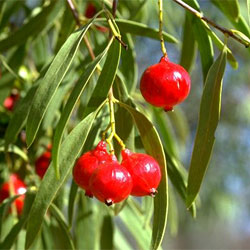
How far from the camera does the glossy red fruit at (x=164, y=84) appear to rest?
0.76 metres

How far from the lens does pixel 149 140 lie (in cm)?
81

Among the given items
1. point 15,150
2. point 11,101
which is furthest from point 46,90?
point 11,101

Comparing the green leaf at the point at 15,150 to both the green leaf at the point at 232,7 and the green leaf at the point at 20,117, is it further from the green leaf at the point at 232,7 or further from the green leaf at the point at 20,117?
the green leaf at the point at 232,7

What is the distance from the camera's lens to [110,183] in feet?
2.29

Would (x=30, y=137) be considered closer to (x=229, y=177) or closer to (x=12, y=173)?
(x=12, y=173)

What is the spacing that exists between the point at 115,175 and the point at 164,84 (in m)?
0.13

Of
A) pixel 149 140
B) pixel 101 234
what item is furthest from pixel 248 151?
pixel 149 140

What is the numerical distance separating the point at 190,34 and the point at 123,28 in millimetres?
173

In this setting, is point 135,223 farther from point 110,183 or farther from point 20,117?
point 110,183

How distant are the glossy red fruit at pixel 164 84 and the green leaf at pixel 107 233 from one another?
51cm

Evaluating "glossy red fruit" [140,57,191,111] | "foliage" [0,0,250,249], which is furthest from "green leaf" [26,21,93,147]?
"glossy red fruit" [140,57,191,111]

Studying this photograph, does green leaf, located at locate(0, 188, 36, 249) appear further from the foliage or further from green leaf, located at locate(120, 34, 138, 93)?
green leaf, located at locate(120, 34, 138, 93)

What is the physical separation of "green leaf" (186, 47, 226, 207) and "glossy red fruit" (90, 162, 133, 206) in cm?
12

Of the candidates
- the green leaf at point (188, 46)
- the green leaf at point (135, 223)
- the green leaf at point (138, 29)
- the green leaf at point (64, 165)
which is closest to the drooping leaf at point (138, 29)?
the green leaf at point (138, 29)
